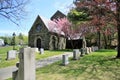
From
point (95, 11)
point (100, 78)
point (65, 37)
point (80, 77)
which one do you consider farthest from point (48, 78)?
point (65, 37)

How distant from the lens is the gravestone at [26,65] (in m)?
6.39

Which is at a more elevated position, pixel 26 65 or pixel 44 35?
pixel 44 35

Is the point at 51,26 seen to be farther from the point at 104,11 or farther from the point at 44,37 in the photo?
the point at 104,11

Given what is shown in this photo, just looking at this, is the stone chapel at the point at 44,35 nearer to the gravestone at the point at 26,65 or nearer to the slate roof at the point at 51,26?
the slate roof at the point at 51,26

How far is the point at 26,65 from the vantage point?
6441mm

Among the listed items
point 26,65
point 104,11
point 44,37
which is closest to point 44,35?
point 44,37

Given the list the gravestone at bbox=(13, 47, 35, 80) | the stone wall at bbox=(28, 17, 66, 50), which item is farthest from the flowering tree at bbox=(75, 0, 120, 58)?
the stone wall at bbox=(28, 17, 66, 50)

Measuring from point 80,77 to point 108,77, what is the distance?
4.38ft

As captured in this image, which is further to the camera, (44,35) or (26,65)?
(44,35)

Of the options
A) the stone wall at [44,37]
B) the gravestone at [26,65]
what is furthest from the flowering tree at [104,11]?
the stone wall at [44,37]

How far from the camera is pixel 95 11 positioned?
17188 millimetres

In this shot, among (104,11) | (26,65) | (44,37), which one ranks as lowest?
(26,65)

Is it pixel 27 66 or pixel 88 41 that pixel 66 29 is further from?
pixel 27 66

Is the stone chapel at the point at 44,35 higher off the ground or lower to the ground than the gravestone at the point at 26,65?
higher
